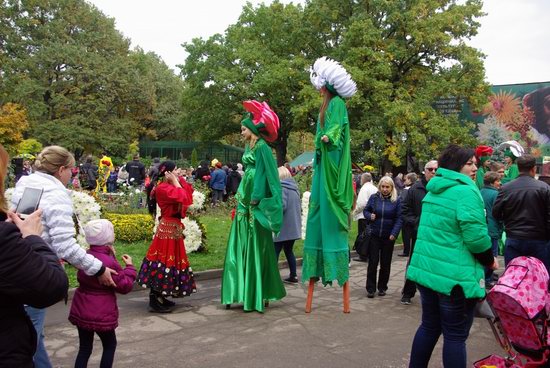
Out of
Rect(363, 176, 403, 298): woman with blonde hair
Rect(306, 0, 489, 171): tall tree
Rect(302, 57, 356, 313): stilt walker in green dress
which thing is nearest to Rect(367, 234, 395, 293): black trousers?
Rect(363, 176, 403, 298): woman with blonde hair

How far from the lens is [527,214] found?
18.0ft

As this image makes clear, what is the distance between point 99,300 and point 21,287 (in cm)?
178

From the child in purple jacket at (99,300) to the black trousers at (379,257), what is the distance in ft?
13.1

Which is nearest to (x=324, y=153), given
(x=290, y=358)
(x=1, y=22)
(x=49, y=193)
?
(x=290, y=358)

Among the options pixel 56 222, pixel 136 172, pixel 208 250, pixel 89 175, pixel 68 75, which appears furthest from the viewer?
pixel 68 75

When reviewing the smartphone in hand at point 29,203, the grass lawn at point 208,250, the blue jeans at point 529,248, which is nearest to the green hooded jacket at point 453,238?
the blue jeans at point 529,248

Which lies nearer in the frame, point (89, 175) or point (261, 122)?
point (261, 122)

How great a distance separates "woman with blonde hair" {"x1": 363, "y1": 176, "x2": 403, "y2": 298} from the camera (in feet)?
22.7

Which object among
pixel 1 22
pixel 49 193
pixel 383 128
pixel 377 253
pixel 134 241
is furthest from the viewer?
pixel 1 22

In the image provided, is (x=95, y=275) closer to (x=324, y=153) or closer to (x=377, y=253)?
(x=324, y=153)

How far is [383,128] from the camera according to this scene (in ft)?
88.3

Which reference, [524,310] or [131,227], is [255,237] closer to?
[524,310]

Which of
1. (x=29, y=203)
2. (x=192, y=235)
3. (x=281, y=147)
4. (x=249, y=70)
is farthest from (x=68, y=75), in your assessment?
(x=29, y=203)

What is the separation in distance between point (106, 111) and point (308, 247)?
120 ft
